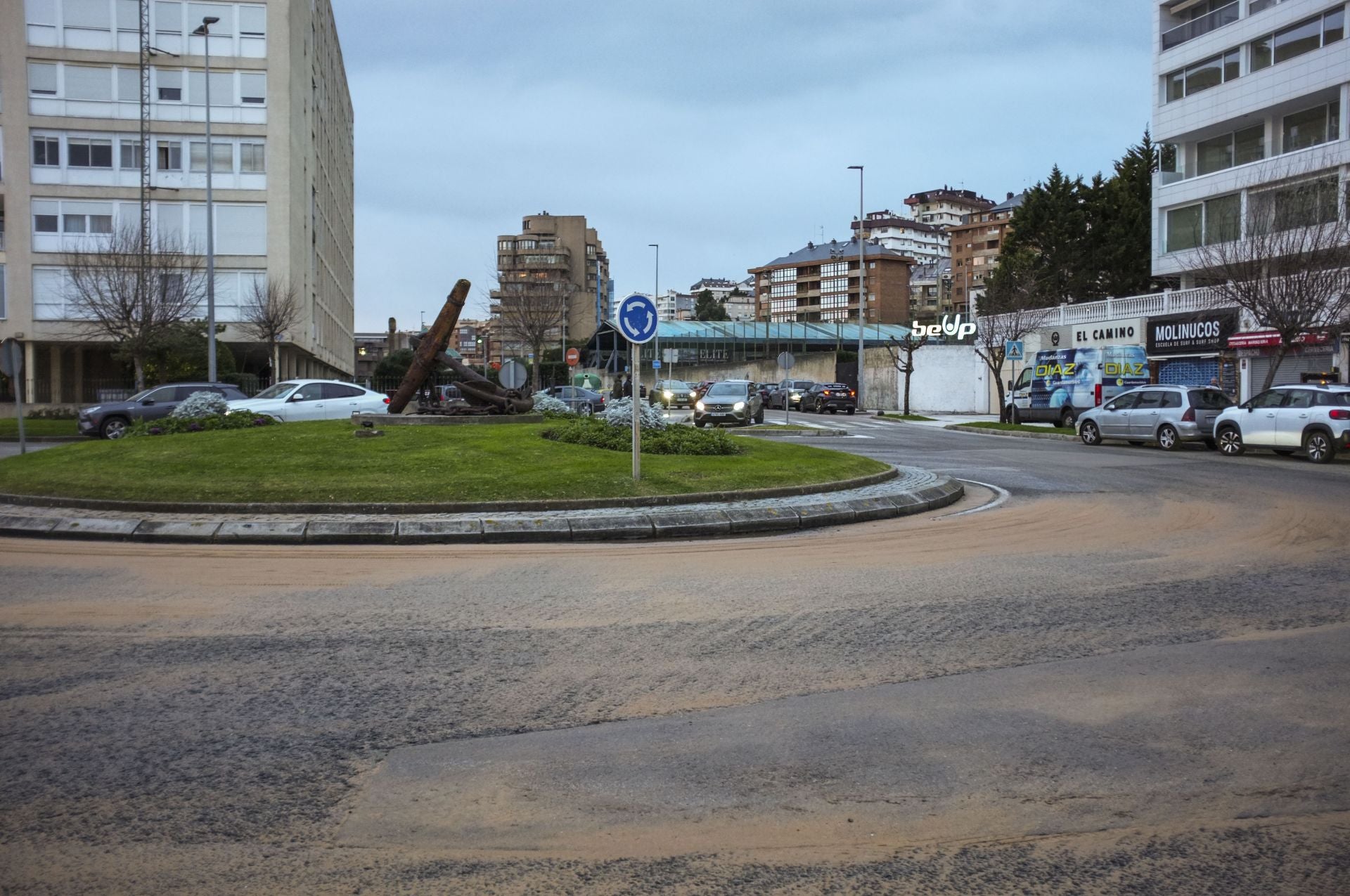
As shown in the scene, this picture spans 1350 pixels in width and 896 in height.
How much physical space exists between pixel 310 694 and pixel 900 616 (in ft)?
13.0

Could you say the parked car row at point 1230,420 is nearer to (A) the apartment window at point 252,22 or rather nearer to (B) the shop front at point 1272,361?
(B) the shop front at point 1272,361

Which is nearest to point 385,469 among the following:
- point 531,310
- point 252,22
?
point 252,22

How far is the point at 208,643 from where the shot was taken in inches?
263

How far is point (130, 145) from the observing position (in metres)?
47.6

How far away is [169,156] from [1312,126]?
46.3 m

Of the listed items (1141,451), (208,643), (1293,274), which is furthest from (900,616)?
(1293,274)

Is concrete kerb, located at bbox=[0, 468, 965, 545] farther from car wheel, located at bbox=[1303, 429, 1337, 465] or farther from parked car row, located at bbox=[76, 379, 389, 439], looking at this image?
car wheel, located at bbox=[1303, 429, 1337, 465]

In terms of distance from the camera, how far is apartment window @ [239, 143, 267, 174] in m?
48.4

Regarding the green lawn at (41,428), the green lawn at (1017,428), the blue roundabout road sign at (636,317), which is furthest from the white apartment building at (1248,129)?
the green lawn at (41,428)

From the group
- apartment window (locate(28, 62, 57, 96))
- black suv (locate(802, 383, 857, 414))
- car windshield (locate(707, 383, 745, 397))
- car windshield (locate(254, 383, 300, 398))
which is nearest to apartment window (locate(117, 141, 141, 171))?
apartment window (locate(28, 62, 57, 96))

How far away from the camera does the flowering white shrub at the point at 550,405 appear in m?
23.4

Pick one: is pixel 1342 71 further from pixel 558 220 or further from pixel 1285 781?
pixel 558 220

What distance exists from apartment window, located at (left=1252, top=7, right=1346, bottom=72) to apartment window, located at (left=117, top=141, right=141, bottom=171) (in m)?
Result: 46.1

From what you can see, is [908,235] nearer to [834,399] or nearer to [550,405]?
[834,399]
